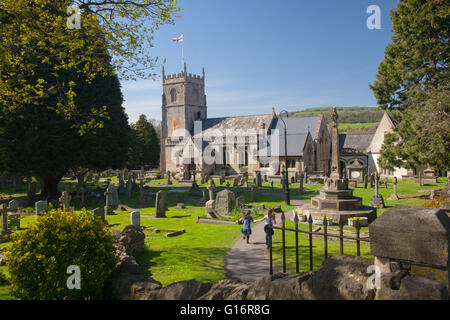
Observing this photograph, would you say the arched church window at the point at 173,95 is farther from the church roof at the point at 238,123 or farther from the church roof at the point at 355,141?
the church roof at the point at 355,141

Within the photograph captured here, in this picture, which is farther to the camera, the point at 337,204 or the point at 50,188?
the point at 50,188

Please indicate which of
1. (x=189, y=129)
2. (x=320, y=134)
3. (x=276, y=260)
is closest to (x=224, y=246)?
(x=276, y=260)

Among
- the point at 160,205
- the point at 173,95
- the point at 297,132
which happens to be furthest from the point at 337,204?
the point at 173,95

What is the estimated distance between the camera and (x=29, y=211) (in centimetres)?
2059

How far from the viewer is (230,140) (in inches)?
2169

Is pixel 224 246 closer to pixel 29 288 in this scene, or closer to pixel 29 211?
pixel 29 288

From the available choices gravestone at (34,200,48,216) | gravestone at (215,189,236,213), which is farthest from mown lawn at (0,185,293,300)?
gravestone at (215,189,236,213)

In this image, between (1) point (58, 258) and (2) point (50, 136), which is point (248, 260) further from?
(2) point (50, 136)

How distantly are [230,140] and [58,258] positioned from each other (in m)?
49.9

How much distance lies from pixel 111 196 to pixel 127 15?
1487 cm

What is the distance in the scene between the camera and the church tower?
201ft

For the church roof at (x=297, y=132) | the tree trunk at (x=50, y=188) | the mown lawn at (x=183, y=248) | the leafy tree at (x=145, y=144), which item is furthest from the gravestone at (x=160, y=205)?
the leafy tree at (x=145, y=144)

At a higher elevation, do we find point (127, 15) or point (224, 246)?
point (127, 15)

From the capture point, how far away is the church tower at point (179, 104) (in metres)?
61.4
